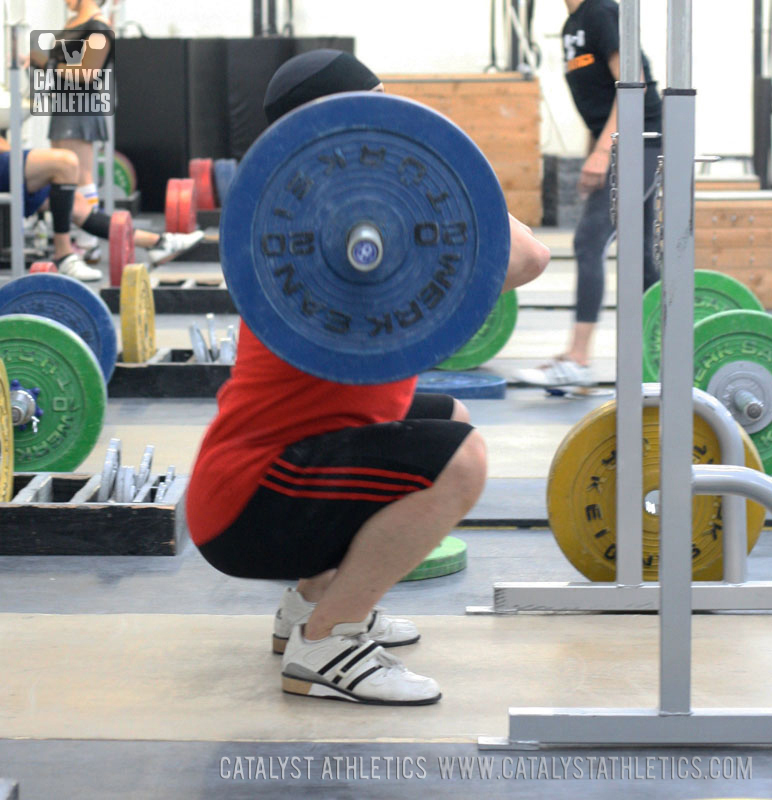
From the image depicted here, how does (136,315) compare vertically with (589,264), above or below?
below

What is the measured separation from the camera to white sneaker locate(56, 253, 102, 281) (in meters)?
6.92

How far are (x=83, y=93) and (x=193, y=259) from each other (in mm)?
1261

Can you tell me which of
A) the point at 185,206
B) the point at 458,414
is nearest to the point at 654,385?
the point at 458,414

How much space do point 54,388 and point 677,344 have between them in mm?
1923

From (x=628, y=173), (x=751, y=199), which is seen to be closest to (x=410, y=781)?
(x=628, y=173)

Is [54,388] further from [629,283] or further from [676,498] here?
[676,498]

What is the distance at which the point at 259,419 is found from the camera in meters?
2.05

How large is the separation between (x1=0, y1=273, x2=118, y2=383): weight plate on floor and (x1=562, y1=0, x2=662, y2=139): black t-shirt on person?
1703 millimetres

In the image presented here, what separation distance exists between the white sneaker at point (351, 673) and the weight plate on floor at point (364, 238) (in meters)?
0.50

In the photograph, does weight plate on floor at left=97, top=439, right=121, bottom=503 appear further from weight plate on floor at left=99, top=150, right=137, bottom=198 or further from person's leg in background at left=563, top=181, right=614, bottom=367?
weight plate on floor at left=99, top=150, right=137, bottom=198

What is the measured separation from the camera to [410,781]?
184 centimetres

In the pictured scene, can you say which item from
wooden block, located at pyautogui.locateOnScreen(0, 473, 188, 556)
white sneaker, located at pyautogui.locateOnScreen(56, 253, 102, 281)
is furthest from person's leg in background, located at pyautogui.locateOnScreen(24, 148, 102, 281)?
wooden block, located at pyautogui.locateOnScreen(0, 473, 188, 556)

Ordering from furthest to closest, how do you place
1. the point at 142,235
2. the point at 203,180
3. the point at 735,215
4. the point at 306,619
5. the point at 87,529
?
1. the point at 203,180
2. the point at 142,235
3. the point at 735,215
4. the point at 87,529
5. the point at 306,619

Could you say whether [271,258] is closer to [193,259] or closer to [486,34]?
[193,259]
